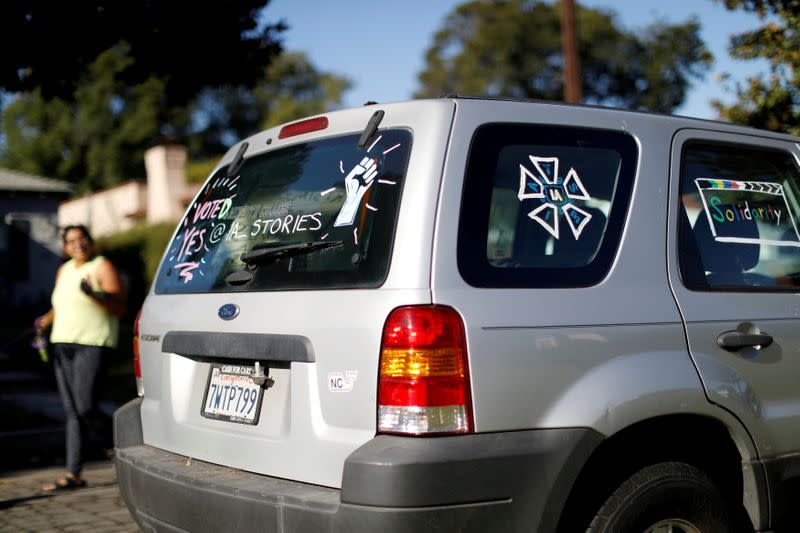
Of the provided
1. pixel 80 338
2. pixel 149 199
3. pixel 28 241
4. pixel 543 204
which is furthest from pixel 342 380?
pixel 149 199

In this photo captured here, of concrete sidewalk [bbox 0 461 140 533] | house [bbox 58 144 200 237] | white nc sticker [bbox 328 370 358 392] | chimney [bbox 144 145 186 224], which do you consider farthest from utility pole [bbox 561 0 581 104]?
chimney [bbox 144 145 186 224]

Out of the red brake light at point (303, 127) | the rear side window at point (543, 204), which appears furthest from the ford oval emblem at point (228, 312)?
the rear side window at point (543, 204)

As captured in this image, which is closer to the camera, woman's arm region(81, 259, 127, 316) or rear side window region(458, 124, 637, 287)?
rear side window region(458, 124, 637, 287)

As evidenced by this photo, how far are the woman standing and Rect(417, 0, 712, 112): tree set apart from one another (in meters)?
49.4

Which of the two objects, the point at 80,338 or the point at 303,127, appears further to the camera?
the point at 80,338

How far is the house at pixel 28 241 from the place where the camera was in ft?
83.9

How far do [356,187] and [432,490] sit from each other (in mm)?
1081

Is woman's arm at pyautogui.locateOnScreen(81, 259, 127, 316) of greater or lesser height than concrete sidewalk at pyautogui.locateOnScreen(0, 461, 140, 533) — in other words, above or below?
above

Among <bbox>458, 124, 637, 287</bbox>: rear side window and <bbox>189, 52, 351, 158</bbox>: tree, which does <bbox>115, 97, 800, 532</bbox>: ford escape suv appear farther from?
<bbox>189, 52, 351, 158</bbox>: tree

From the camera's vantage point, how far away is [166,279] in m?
4.16

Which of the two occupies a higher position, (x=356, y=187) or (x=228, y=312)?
(x=356, y=187)

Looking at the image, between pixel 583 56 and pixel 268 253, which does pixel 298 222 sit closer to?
pixel 268 253

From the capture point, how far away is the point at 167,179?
2948 centimetres

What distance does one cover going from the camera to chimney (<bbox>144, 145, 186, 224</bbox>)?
96.4 feet
